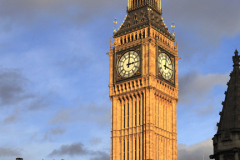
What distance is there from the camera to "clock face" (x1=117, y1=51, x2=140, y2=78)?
Answer: 306ft

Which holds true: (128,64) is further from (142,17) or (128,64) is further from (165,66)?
(142,17)

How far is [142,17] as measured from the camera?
318 feet

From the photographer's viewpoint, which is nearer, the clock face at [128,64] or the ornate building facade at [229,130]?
the ornate building facade at [229,130]

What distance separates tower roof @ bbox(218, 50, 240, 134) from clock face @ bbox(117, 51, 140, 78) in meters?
56.7

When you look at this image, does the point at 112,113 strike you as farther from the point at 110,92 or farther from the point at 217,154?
the point at 217,154

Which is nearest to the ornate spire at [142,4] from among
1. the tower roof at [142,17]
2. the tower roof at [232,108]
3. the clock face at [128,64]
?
the tower roof at [142,17]

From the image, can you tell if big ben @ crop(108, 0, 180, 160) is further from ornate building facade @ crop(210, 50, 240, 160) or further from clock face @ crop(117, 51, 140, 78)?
ornate building facade @ crop(210, 50, 240, 160)

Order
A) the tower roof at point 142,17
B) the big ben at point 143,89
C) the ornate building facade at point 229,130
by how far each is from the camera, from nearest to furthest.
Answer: the ornate building facade at point 229,130 → the big ben at point 143,89 → the tower roof at point 142,17

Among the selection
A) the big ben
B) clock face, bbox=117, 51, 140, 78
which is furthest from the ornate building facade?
clock face, bbox=117, 51, 140, 78

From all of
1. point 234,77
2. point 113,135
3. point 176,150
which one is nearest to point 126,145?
point 113,135

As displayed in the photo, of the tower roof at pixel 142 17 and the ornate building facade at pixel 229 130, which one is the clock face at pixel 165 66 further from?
the ornate building facade at pixel 229 130

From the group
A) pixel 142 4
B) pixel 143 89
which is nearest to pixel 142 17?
pixel 142 4

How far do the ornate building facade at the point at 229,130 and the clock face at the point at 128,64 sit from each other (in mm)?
57357

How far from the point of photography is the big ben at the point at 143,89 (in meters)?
90.0
